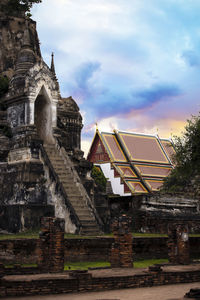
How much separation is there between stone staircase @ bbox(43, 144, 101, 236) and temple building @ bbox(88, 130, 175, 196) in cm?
1842

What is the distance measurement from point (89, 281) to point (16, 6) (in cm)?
1642

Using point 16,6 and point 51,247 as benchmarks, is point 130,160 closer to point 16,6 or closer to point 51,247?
point 16,6

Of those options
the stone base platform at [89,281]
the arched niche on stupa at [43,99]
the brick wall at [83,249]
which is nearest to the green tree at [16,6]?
the arched niche on stupa at [43,99]

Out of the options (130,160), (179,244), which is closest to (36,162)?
(179,244)

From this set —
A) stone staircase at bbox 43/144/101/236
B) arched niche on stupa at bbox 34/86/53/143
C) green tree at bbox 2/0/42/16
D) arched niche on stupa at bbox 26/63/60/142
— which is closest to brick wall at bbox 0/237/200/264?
stone staircase at bbox 43/144/101/236

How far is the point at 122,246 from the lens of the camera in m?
12.0

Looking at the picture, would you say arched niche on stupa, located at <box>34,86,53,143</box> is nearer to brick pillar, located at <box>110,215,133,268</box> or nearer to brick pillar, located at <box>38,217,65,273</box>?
brick pillar, located at <box>110,215,133,268</box>

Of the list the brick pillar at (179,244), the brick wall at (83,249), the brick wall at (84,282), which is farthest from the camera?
the brick pillar at (179,244)

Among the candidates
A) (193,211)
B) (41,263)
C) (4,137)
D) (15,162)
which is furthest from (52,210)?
(193,211)

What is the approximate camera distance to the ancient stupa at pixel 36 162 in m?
15.5

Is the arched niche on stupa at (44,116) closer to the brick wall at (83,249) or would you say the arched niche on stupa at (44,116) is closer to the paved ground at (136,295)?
the brick wall at (83,249)

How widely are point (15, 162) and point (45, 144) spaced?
1776 mm

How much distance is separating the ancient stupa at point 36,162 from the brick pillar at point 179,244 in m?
2.82

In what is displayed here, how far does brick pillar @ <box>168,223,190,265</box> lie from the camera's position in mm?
12938
